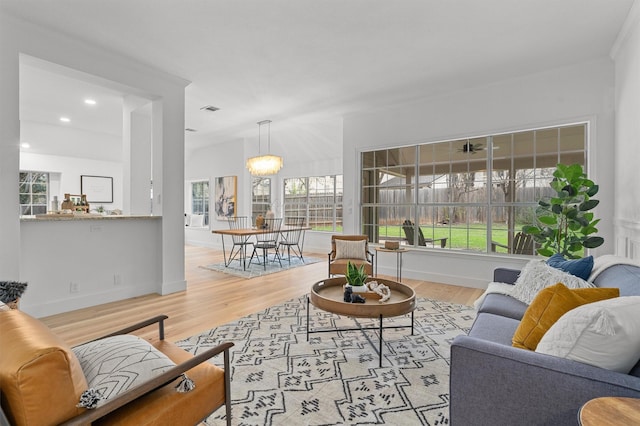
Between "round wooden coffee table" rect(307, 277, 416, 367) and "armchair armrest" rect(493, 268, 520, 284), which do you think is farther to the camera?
"armchair armrest" rect(493, 268, 520, 284)

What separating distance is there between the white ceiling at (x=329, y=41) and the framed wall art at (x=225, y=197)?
335cm

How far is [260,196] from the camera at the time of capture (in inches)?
335

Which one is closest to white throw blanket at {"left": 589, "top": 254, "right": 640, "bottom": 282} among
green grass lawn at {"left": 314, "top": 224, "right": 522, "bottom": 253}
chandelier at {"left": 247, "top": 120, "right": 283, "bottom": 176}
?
green grass lawn at {"left": 314, "top": 224, "right": 522, "bottom": 253}

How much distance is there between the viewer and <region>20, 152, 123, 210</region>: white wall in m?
6.56

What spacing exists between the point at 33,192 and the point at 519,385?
902 centimetres

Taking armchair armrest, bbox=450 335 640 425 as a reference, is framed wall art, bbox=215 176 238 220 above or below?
above

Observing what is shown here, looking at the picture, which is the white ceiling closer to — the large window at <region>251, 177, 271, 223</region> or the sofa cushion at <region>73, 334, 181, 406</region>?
the sofa cushion at <region>73, 334, 181, 406</region>

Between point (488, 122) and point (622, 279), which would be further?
point (488, 122)

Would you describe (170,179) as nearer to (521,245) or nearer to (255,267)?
(255,267)

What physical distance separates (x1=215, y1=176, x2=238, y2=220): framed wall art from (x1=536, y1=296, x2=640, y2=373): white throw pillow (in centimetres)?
760

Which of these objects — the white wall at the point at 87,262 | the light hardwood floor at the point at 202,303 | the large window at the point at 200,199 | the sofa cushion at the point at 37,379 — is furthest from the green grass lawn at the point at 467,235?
the large window at the point at 200,199

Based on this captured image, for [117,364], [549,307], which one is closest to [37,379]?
[117,364]

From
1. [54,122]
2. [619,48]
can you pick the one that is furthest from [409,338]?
[54,122]

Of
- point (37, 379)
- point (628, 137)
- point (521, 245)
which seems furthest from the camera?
point (521, 245)
